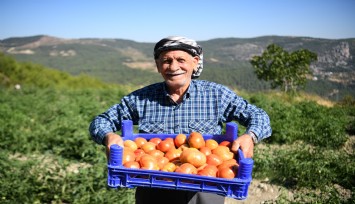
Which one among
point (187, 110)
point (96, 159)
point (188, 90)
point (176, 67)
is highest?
point (176, 67)

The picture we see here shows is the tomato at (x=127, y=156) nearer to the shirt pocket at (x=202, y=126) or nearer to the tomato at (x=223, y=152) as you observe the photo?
the tomato at (x=223, y=152)

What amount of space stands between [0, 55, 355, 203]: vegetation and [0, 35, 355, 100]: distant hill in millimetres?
56096

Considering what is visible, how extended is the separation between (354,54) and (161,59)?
74.7 m

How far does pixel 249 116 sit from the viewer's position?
2.02 meters

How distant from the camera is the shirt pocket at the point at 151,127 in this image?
2117 millimetres

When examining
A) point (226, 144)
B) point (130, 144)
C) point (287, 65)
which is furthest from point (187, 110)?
point (287, 65)

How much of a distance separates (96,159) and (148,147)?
9.13 ft

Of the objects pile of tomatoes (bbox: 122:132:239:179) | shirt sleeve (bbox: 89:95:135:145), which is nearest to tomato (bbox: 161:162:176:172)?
pile of tomatoes (bbox: 122:132:239:179)

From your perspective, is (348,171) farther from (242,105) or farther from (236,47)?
(236,47)

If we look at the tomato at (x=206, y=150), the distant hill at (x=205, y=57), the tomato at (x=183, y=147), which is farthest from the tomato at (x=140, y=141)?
the distant hill at (x=205, y=57)

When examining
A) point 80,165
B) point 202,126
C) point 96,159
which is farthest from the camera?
point 80,165

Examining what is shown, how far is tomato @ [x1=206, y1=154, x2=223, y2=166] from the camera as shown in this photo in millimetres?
1640

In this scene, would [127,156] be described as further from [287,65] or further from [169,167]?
[287,65]

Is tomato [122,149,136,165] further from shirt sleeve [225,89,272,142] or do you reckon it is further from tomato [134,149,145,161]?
shirt sleeve [225,89,272,142]
